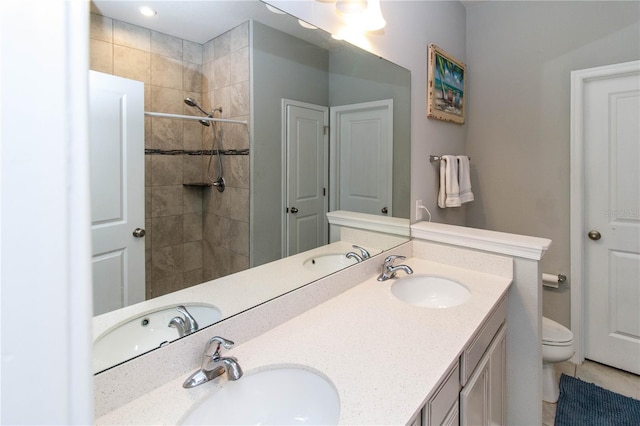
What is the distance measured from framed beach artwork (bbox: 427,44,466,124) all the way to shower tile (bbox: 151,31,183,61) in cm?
155

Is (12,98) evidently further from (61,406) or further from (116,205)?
(116,205)

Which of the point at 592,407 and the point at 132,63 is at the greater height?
the point at 132,63

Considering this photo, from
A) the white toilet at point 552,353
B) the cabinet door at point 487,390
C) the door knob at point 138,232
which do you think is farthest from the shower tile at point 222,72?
the white toilet at point 552,353

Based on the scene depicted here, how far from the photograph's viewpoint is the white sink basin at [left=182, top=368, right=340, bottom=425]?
82cm

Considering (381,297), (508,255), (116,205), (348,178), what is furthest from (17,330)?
(508,255)

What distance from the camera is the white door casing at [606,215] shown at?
2104 mm

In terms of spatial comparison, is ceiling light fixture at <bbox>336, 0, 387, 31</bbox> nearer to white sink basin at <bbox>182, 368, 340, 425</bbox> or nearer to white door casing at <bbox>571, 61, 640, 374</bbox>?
white sink basin at <bbox>182, 368, 340, 425</bbox>

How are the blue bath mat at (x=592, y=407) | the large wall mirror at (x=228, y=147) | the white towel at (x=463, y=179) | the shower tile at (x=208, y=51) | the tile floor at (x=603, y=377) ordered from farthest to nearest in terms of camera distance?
the white towel at (x=463, y=179) < the tile floor at (x=603, y=377) < the blue bath mat at (x=592, y=407) < the shower tile at (x=208, y=51) < the large wall mirror at (x=228, y=147)

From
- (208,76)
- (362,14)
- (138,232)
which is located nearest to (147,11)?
(208,76)

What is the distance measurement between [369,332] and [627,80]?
2338 millimetres

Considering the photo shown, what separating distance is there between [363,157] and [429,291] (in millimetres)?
751

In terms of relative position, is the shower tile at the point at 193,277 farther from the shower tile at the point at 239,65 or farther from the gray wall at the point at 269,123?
the shower tile at the point at 239,65

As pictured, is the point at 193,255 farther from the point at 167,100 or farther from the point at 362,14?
the point at 362,14

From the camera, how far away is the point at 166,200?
91cm
